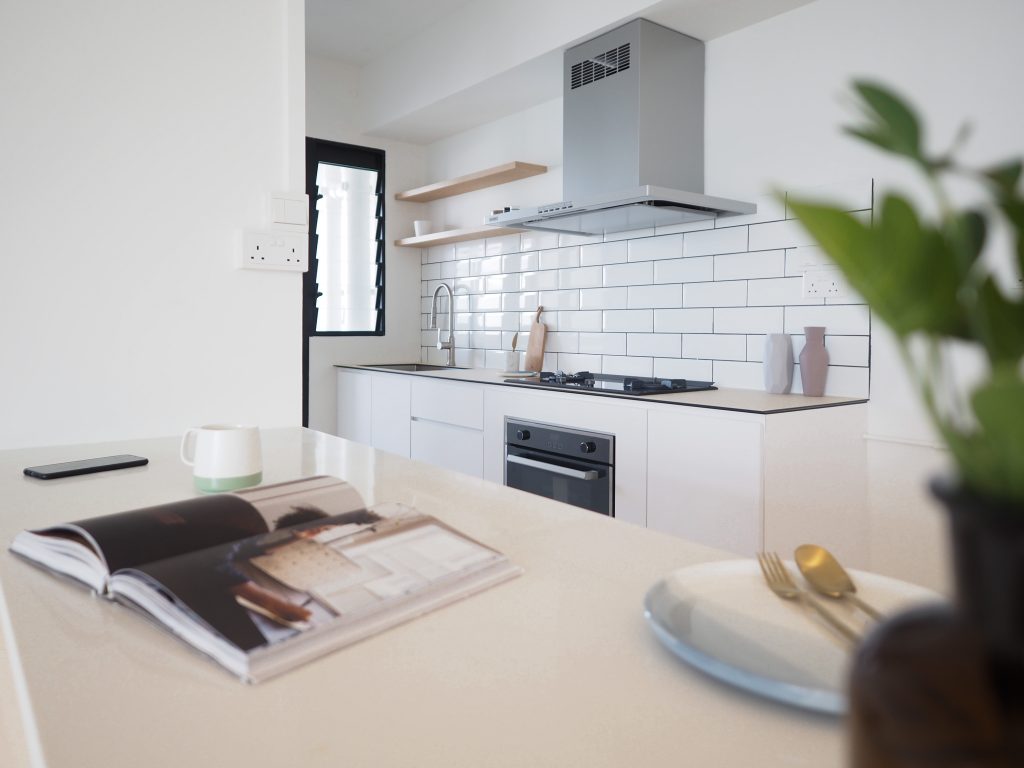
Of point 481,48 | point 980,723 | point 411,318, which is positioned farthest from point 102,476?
point 411,318

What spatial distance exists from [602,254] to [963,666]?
3525mm

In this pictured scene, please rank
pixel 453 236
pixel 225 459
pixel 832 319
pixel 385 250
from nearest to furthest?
1. pixel 225 459
2. pixel 832 319
3. pixel 453 236
4. pixel 385 250

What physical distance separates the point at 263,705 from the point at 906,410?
2466 mm

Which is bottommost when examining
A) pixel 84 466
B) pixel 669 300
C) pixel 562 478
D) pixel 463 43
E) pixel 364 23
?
pixel 562 478

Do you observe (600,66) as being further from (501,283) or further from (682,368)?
(501,283)

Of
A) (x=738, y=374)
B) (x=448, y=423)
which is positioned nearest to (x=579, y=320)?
(x=448, y=423)

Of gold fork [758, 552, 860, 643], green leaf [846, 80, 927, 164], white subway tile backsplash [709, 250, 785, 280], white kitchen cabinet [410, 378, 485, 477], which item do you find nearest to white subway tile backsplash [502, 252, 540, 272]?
white kitchen cabinet [410, 378, 485, 477]

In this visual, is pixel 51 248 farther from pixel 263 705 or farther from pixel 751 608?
pixel 751 608

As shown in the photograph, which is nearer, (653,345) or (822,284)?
(822,284)

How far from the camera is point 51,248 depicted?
1.84 meters

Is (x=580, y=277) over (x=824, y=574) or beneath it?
over

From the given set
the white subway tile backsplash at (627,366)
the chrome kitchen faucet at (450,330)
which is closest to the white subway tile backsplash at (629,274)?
the white subway tile backsplash at (627,366)

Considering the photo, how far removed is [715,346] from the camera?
3.18 m

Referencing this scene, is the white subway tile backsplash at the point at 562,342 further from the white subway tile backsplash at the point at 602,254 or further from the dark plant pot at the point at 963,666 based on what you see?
the dark plant pot at the point at 963,666
